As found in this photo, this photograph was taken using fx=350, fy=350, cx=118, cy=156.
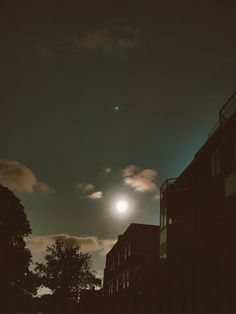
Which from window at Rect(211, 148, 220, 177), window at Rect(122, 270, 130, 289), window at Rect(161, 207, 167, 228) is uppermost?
window at Rect(211, 148, 220, 177)

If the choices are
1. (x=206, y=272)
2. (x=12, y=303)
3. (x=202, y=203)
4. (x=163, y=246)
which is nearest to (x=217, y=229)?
(x=202, y=203)

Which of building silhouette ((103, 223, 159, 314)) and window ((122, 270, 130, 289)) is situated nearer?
building silhouette ((103, 223, 159, 314))

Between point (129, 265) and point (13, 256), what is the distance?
68.3 ft

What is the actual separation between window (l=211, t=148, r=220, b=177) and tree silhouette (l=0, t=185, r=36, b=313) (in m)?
16.8

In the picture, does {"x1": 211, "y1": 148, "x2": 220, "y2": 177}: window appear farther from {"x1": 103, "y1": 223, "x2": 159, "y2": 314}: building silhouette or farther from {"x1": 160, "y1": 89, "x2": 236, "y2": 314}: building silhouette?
{"x1": 103, "y1": 223, "x2": 159, "y2": 314}: building silhouette

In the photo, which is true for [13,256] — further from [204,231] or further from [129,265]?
[129,265]

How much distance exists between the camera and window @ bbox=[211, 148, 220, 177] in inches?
776

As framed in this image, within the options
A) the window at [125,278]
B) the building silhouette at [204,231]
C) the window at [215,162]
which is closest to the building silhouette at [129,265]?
the window at [125,278]

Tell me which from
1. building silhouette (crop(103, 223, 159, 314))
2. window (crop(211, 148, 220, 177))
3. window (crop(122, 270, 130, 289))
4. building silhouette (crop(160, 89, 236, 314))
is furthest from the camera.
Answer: window (crop(122, 270, 130, 289))

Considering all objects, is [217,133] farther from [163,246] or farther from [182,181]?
[163,246]

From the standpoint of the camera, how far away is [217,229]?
16.5m

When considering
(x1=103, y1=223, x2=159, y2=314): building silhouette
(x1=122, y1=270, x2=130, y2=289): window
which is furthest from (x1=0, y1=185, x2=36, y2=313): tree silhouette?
(x1=122, y1=270, x2=130, y2=289): window

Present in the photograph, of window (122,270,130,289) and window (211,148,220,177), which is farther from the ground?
window (211,148,220,177)

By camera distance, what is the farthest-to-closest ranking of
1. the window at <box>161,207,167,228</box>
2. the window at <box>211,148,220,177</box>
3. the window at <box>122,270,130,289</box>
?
the window at <box>122,270,130,289</box>
the window at <box>161,207,167,228</box>
the window at <box>211,148,220,177</box>
